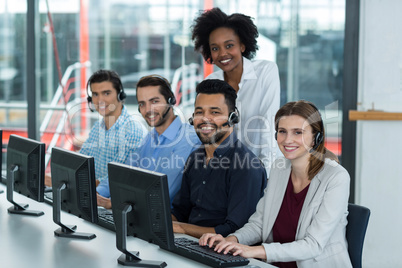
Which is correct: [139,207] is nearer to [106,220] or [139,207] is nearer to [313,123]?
[106,220]

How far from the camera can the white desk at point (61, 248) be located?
171 centimetres

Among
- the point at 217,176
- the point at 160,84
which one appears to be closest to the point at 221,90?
the point at 217,176

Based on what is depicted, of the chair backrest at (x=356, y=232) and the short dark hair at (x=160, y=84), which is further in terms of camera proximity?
the short dark hair at (x=160, y=84)

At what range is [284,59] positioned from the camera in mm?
3520

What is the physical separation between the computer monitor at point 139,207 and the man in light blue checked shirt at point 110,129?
1.20 meters

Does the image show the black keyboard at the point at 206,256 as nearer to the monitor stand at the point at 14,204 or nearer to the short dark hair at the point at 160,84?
the monitor stand at the point at 14,204

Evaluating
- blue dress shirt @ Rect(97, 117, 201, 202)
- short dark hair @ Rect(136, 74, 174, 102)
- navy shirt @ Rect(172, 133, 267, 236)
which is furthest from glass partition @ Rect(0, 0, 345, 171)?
navy shirt @ Rect(172, 133, 267, 236)

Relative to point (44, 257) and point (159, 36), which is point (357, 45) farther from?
point (44, 257)

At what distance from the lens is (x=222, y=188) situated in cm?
218

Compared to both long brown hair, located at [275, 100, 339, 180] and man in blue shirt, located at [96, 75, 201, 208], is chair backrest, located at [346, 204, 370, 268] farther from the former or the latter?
man in blue shirt, located at [96, 75, 201, 208]

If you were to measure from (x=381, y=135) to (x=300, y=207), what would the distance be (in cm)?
145

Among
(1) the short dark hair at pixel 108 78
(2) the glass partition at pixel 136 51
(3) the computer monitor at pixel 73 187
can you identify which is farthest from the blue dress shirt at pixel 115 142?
(2) the glass partition at pixel 136 51

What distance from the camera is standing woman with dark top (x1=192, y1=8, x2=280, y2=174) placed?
2695 millimetres

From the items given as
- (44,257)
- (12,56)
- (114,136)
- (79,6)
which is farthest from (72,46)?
(44,257)
